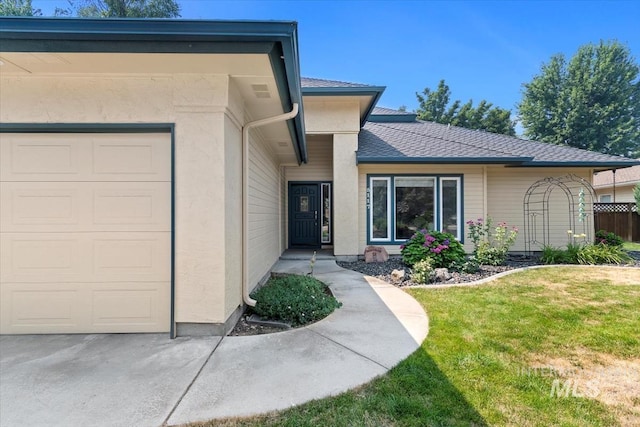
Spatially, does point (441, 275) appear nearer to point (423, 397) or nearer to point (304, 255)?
point (304, 255)

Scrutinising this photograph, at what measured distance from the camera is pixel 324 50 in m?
16.3

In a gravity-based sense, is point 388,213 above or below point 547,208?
below

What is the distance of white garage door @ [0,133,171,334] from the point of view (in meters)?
3.48

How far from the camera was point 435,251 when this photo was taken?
721cm

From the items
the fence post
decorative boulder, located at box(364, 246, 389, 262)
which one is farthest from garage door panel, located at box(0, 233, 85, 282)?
the fence post

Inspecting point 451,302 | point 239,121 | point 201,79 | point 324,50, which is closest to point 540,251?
point 451,302

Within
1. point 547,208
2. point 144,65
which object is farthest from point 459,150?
point 144,65

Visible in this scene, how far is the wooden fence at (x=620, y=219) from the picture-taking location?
14171 millimetres

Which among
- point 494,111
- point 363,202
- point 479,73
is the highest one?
point 479,73

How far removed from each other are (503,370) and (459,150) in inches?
297

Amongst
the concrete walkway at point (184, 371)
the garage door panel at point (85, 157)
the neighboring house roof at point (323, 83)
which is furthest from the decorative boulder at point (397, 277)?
the neighboring house roof at point (323, 83)

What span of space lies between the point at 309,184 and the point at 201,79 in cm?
773

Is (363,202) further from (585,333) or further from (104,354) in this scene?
(104,354)

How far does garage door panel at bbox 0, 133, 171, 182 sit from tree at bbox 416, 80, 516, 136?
116 ft
